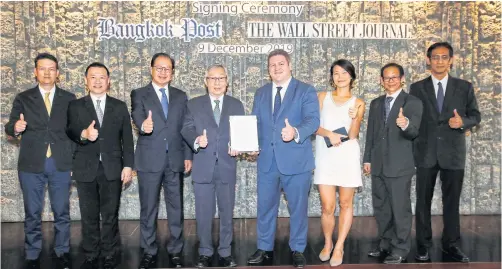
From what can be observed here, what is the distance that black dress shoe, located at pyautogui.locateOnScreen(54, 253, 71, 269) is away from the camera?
4.40 metres

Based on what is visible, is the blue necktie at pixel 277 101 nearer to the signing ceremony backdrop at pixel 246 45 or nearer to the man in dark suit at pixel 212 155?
the man in dark suit at pixel 212 155

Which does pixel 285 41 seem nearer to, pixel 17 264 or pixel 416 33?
pixel 416 33

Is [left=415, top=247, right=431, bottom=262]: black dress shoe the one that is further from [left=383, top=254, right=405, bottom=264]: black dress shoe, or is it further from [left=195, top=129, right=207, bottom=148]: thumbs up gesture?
[left=195, top=129, right=207, bottom=148]: thumbs up gesture

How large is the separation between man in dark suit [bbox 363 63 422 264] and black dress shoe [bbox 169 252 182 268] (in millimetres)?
1815

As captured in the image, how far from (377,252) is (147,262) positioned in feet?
6.91

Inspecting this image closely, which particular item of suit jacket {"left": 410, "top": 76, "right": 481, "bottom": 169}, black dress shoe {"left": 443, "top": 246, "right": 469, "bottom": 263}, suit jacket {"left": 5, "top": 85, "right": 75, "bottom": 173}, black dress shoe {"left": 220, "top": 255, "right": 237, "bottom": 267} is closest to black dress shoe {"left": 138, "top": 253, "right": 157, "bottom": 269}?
black dress shoe {"left": 220, "top": 255, "right": 237, "bottom": 267}

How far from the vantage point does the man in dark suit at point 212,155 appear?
434 centimetres

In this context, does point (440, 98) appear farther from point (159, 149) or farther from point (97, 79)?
point (97, 79)

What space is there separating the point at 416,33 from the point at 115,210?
164 inches

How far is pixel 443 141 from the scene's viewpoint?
182 inches

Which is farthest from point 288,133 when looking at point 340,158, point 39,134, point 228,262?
point 39,134

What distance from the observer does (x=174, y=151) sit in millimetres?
4535

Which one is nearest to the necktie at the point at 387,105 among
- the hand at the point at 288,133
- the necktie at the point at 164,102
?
the hand at the point at 288,133

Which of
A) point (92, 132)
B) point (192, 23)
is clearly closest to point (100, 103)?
point (92, 132)
